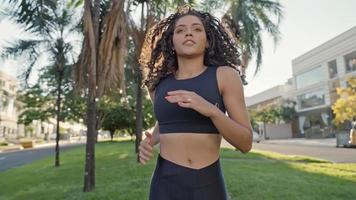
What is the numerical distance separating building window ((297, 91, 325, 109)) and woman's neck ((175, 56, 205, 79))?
144ft

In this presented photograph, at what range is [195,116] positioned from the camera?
167cm

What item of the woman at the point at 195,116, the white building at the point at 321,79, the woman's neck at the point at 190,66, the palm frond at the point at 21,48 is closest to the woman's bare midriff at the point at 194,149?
the woman at the point at 195,116

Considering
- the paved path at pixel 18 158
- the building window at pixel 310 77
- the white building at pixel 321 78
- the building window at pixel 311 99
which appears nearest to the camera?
the paved path at pixel 18 158

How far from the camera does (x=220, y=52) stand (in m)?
1.99

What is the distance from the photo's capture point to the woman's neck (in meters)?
1.87

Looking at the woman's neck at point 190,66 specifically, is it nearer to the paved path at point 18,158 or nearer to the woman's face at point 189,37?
the woman's face at point 189,37

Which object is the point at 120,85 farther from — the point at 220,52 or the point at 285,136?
the point at 285,136

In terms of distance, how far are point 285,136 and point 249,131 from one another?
177 ft

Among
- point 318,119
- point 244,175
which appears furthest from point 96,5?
point 318,119

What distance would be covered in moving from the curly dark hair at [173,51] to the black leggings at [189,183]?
54 cm

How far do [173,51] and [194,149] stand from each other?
2.20 ft

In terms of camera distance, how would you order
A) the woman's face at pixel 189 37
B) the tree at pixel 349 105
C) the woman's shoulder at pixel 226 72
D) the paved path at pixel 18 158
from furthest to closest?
1. the tree at pixel 349 105
2. the paved path at pixel 18 158
3. the woman's face at pixel 189 37
4. the woman's shoulder at pixel 226 72

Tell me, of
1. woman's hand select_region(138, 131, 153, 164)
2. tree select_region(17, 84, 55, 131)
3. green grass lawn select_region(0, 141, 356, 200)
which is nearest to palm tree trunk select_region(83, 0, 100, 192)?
green grass lawn select_region(0, 141, 356, 200)

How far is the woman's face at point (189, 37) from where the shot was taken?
1.86 m
